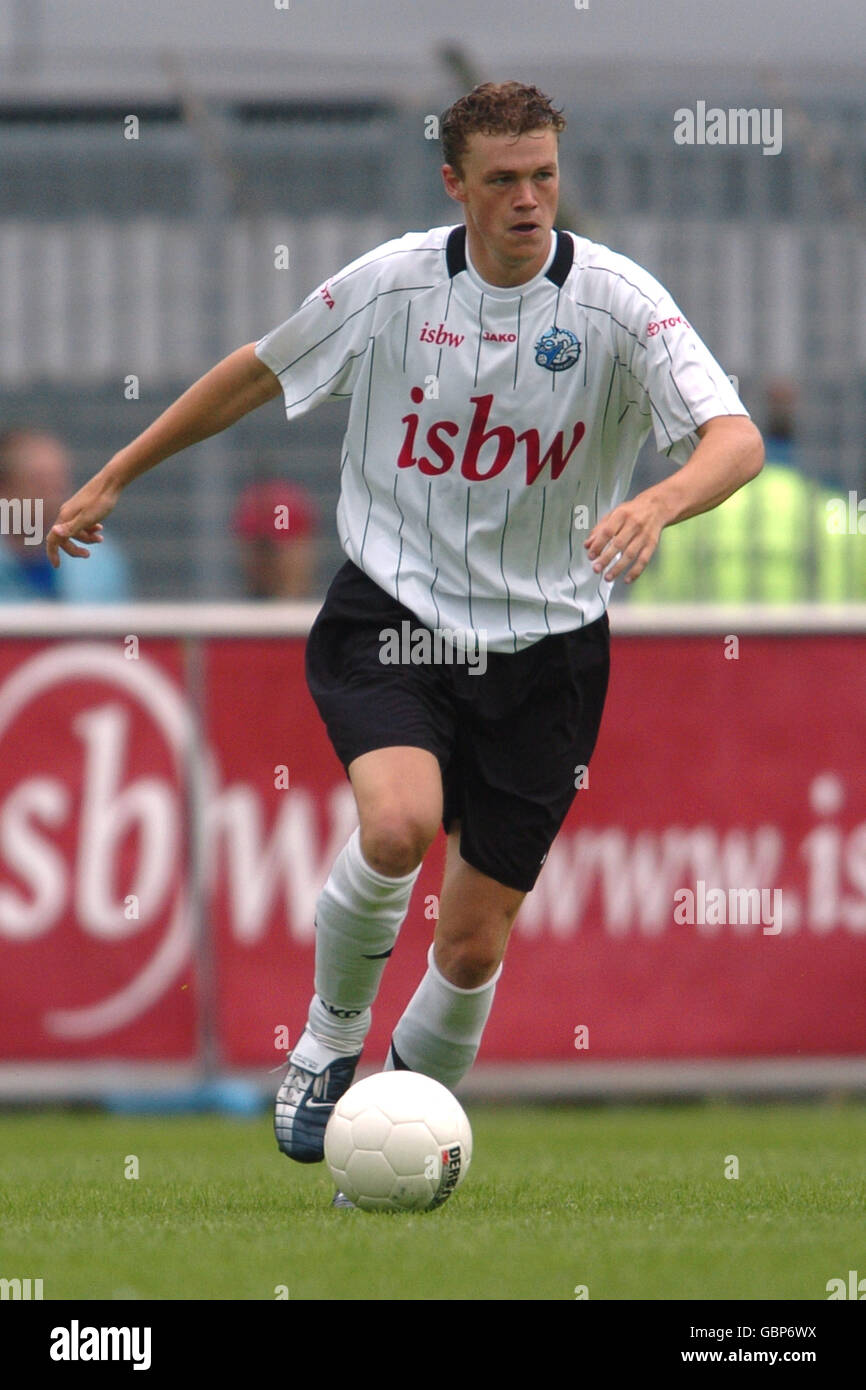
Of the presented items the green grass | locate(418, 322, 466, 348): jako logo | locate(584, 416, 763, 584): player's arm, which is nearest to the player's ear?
locate(418, 322, 466, 348): jako logo

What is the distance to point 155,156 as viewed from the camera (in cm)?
1123

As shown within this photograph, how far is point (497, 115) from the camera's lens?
5145mm

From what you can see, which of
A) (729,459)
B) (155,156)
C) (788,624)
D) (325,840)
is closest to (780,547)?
(788,624)

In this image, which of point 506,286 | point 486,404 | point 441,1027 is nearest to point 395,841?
point 441,1027

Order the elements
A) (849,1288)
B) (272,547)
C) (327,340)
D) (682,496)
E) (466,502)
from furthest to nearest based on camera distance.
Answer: (272,547)
(327,340)
(466,502)
(682,496)
(849,1288)

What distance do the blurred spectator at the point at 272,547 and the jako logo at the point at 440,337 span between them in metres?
4.60

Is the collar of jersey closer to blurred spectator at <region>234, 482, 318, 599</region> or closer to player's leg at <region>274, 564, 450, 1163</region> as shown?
player's leg at <region>274, 564, 450, 1163</region>

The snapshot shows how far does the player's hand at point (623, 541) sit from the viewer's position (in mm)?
4523

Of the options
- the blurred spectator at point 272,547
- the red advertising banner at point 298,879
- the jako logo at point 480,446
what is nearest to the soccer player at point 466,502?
the jako logo at point 480,446

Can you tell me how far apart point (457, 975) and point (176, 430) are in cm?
151

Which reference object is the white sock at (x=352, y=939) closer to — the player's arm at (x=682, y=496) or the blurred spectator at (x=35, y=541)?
the player's arm at (x=682, y=496)

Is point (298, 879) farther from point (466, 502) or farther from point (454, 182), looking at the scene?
point (454, 182)

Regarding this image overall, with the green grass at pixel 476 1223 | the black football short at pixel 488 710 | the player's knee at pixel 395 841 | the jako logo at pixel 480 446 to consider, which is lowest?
the green grass at pixel 476 1223
